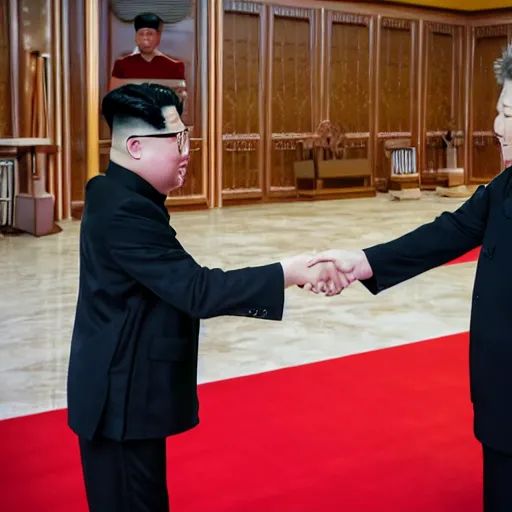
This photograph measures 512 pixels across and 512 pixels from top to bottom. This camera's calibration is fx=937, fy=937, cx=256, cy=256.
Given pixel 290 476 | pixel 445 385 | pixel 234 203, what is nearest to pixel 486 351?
pixel 290 476

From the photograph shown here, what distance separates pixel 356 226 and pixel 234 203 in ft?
9.16

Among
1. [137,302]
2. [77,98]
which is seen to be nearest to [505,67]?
[137,302]

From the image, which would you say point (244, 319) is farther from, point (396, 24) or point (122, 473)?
point (396, 24)

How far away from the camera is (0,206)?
9.90 meters

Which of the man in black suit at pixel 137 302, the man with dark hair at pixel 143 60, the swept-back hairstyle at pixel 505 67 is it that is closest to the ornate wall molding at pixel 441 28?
the man with dark hair at pixel 143 60

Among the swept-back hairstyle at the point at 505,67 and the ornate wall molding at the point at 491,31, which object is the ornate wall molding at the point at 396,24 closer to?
the ornate wall molding at the point at 491,31

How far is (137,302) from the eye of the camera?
2049 millimetres

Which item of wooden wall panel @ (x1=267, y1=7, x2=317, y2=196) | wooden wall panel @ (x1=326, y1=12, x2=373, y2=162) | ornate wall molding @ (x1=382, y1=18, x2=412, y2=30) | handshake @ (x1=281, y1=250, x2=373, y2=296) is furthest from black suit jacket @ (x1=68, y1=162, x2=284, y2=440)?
ornate wall molding @ (x1=382, y1=18, x2=412, y2=30)

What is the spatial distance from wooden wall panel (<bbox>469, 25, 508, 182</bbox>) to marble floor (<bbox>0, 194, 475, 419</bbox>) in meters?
6.07

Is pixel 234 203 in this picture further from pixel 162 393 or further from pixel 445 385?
pixel 162 393

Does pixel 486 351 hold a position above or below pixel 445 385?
above

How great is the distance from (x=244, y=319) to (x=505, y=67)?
3917 mm

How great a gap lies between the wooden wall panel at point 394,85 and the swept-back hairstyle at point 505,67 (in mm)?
12444

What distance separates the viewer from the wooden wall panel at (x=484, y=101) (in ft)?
50.8
